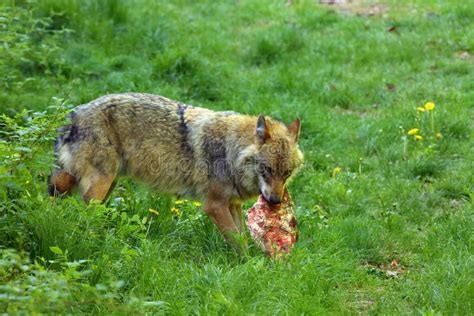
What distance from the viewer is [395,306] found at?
551 centimetres

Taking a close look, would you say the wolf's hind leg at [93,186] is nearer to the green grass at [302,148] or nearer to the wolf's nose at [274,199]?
the green grass at [302,148]

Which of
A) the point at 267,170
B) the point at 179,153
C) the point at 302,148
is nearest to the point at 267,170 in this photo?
the point at 267,170

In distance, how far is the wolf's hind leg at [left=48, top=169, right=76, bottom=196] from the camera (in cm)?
659

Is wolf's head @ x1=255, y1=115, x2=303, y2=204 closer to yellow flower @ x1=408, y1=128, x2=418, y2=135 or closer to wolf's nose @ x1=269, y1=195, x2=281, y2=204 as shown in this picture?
wolf's nose @ x1=269, y1=195, x2=281, y2=204

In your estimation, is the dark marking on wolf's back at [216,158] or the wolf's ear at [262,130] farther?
the dark marking on wolf's back at [216,158]

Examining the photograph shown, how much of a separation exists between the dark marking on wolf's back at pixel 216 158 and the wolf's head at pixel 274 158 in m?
0.41

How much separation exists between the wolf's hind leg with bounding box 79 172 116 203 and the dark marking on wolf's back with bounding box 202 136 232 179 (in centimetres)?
91

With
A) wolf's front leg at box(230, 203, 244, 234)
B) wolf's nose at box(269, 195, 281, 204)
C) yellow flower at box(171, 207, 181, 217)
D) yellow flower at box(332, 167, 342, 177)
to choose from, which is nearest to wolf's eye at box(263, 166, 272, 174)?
wolf's nose at box(269, 195, 281, 204)

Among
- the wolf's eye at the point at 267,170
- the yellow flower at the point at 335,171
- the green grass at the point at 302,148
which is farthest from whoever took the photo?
the yellow flower at the point at 335,171

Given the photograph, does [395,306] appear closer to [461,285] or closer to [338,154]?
[461,285]

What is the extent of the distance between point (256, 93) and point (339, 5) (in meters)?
4.35

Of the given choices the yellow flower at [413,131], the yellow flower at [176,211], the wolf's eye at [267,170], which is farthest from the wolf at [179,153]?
the yellow flower at [413,131]

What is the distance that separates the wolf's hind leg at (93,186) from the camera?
6582 mm

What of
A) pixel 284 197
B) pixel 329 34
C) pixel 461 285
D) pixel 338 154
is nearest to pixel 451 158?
pixel 338 154
